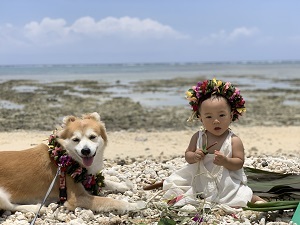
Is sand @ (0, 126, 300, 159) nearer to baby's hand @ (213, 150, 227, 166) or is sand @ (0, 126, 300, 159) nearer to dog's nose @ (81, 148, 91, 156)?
baby's hand @ (213, 150, 227, 166)

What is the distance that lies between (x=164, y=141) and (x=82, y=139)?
7080 millimetres

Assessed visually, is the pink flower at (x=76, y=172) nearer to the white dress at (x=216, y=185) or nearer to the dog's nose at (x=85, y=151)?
the dog's nose at (x=85, y=151)

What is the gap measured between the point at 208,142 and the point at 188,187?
0.59 m

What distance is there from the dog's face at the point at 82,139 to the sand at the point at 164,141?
14.1 feet

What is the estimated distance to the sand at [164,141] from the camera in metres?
10.1

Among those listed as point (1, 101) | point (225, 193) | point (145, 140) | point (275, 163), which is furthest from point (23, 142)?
point (1, 101)

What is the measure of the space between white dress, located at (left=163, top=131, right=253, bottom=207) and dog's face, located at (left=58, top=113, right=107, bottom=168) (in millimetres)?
1077

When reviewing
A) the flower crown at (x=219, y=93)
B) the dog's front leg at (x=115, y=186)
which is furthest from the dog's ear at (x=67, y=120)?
the flower crown at (x=219, y=93)

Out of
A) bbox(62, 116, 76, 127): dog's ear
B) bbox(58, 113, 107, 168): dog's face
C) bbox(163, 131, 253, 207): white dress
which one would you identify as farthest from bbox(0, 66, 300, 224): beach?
bbox(62, 116, 76, 127): dog's ear

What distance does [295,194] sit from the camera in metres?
5.21

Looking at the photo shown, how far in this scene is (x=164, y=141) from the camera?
11.9 metres

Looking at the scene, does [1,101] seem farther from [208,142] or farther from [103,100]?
[208,142]

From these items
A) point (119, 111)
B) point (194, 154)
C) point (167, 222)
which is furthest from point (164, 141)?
point (167, 222)

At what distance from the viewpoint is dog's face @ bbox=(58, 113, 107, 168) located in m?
4.84
